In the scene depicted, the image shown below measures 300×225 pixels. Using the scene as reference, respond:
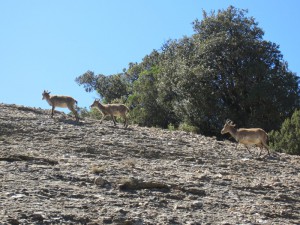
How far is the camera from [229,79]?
40.1 metres

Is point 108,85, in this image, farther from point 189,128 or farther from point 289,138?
point 289,138

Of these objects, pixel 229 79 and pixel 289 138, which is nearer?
pixel 289 138

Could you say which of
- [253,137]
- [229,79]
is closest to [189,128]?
[229,79]

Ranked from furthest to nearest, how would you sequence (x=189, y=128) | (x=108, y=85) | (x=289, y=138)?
(x=108, y=85)
(x=189, y=128)
(x=289, y=138)

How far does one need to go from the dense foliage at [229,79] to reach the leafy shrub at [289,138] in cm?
619

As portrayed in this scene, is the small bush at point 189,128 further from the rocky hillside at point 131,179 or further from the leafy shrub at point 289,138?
the rocky hillside at point 131,179

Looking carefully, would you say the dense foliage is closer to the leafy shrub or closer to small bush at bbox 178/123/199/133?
small bush at bbox 178/123/199/133

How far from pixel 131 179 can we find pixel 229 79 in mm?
27599

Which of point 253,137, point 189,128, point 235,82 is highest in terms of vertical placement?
point 235,82

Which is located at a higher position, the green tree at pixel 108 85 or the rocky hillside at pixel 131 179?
the green tree at pixel 108 85

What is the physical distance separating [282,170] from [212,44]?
2193 cm

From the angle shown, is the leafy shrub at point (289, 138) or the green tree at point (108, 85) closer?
the leafy shrub at point (289, 138)

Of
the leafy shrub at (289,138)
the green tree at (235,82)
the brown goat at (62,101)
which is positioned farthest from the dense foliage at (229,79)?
the brown goat at (62,101)

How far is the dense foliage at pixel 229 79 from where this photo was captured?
38781mm
